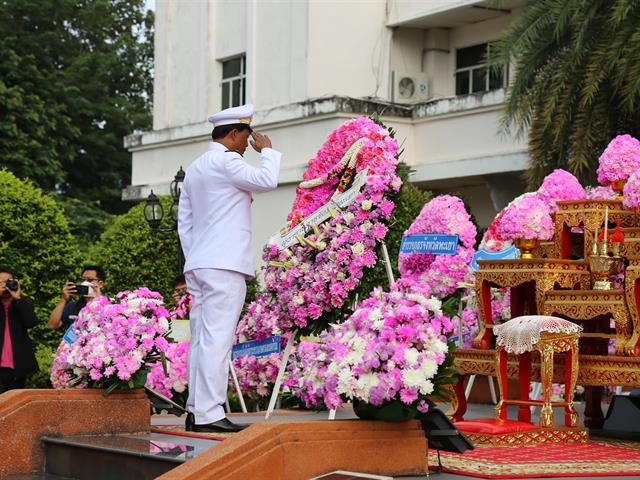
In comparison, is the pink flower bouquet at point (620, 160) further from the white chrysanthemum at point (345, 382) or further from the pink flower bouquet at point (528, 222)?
the white chrysanthemum at point (345, 382)

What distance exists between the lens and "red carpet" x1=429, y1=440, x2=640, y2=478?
7.32m

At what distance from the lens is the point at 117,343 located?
9031mm

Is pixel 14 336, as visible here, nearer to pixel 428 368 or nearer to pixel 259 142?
pixel 259 142

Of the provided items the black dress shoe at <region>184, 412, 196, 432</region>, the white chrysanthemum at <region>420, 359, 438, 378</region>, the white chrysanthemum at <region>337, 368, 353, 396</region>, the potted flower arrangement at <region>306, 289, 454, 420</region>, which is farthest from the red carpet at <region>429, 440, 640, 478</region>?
the black dress shoe at <region>184, 412, 196, 432</region>

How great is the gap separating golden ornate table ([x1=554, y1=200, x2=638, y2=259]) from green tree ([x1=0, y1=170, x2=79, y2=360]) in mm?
12063

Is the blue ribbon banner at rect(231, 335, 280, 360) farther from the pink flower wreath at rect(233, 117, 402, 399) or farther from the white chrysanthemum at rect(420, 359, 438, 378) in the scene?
the white chrysanthemum at rect(420, 359, 438, 378)

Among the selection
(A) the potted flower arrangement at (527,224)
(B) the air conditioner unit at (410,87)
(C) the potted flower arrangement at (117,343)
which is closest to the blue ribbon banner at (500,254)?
(A) the potted flower arrangement at (527,224)

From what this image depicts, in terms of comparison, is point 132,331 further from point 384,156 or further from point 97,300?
point 384,156

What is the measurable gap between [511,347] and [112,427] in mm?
2819

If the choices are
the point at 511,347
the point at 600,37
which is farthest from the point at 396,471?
the point at 600,37

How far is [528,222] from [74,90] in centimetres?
2660

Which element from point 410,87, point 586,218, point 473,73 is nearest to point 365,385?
point 586,218

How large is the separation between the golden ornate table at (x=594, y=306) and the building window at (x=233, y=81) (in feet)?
52.3

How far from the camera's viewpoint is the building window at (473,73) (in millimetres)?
23297
